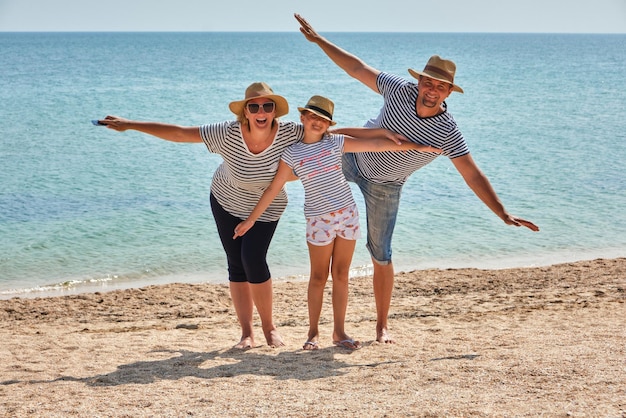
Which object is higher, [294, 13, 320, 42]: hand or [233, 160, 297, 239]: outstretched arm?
[294, 13, 320, 42]: hand

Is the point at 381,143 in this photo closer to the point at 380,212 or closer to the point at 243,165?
the point at 380,212

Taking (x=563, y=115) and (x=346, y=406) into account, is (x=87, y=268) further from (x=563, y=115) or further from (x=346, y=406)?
(x=563, y=115)

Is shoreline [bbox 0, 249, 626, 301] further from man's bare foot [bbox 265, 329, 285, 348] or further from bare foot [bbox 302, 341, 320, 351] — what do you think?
bare foot [bbox 302, 341, 320, 351]

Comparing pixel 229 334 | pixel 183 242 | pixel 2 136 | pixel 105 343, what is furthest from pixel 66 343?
pixel 2 136

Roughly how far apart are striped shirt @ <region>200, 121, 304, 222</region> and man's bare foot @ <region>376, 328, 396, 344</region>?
128cm

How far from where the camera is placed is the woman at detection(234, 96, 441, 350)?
541 centimetres

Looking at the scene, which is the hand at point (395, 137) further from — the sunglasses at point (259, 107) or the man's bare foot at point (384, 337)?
the man's bare foot at point (384, 337)

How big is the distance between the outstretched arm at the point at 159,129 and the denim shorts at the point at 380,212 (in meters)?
1.35

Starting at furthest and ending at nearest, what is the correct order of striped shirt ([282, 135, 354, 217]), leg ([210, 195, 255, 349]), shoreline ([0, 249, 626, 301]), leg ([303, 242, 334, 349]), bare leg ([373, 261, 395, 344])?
1. shoreline ([0, 249, 626, 301])
2. bare leg ([373, 261, 395, 344])
3. leg ([210, 195, 255, 349])
4. leg ([303, 242, 334, 349])
5. striped shirt ([282, 135, 354, 217])

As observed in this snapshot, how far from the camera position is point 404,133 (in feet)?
18.5

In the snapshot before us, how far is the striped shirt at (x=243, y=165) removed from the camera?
5438mm

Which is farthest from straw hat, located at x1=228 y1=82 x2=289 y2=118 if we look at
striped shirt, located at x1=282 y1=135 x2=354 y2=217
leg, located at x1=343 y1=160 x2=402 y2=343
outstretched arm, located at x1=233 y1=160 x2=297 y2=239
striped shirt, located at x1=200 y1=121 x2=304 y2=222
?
leg, located at x1=343 y1=160 x2=402 y2=343

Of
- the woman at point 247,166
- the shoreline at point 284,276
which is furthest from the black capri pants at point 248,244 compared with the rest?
the shoreline at point 284,276

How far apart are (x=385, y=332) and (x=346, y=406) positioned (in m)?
1.85
